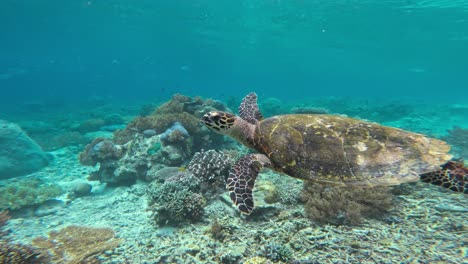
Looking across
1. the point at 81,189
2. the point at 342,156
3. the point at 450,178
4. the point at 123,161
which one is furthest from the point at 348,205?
the point at 81,189

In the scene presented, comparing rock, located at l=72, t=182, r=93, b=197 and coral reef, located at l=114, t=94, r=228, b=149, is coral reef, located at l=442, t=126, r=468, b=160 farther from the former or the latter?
rock, located at l=72, t=182, r=93, b=197

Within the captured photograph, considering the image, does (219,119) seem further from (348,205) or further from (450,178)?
(450,178)

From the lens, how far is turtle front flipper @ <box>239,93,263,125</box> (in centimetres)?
550

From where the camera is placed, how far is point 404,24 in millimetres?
38219

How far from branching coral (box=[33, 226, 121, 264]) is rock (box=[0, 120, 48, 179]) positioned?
8.28 m

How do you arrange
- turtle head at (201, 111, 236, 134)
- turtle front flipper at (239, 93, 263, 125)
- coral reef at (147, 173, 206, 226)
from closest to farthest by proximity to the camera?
turtle head at (201, 111, 236, 134)
coral reef at (147, 173, 206, 226)
turtle front flipper at (239, 93, 263, 125)

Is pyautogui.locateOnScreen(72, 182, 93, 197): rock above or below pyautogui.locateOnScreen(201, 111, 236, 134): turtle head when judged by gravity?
below

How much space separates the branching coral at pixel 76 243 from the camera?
441cm

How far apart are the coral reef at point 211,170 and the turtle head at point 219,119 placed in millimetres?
2035

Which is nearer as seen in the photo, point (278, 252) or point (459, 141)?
point (278, 252)

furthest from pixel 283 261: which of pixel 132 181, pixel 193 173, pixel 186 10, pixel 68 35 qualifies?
Result: pixel 68 35

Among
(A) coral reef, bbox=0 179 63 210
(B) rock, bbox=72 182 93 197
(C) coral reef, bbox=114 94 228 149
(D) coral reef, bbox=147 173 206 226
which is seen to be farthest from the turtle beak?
(A) coral reef, bbox=0 179 63 210

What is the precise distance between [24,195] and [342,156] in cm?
985

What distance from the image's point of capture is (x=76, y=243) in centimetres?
485
